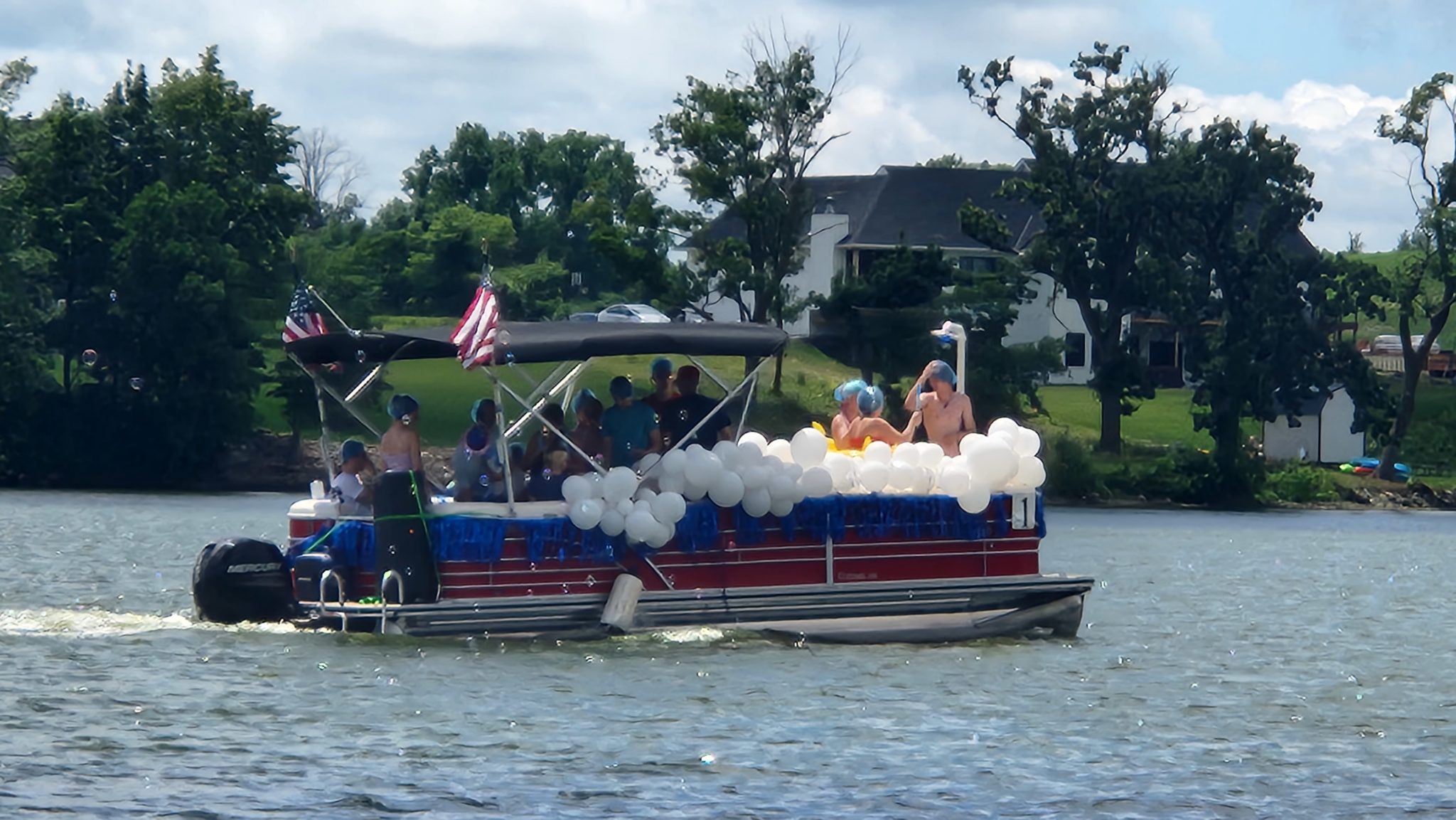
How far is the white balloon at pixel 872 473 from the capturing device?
20844 mm

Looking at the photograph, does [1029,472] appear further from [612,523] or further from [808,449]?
[612,523]

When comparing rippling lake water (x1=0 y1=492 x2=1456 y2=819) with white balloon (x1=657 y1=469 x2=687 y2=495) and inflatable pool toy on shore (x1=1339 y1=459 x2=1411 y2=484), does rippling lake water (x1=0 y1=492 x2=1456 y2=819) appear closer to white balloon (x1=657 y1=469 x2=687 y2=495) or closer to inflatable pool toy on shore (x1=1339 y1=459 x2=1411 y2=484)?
white balloon (x1=657 y1=469 x2=687 y2=495)

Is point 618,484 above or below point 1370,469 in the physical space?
below

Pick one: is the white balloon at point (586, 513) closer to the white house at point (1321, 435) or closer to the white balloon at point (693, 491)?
the white balloon at point (693, 491)

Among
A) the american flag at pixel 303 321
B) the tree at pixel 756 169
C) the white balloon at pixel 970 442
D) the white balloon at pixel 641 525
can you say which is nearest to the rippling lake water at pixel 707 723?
the white balloon at pixel 641 525

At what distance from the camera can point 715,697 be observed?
18344 millimetres

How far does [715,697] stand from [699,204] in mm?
48032

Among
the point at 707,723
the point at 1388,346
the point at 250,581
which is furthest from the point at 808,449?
the point at 1388,346

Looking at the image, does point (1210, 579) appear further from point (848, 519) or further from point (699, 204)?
point (699, 204)

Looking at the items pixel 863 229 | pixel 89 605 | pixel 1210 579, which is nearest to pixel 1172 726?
pixel 89 605

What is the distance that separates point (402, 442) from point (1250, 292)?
50507mm

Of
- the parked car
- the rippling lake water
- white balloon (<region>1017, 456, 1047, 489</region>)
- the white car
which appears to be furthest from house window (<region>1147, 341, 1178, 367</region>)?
white balloon (<region>1017, 456, 1047, 489</region>)

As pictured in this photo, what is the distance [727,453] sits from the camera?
20.0 m

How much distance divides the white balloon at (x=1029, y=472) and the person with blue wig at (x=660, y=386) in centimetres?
342
